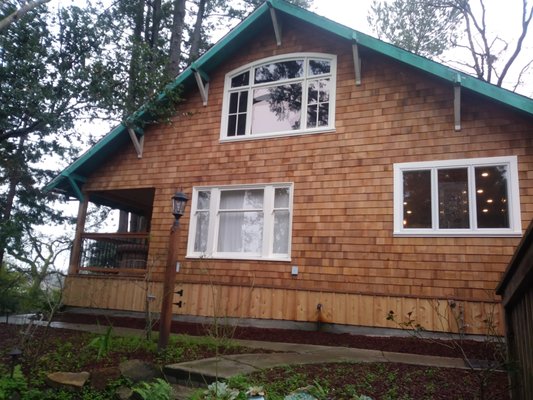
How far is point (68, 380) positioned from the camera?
14.5 ft

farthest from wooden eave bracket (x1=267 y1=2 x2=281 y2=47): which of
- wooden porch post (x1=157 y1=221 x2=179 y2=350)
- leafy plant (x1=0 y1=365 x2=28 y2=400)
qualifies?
leafy plant (x1=0 y1=365 x2=28 y2=400)

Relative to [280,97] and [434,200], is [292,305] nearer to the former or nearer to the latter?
[434,200]

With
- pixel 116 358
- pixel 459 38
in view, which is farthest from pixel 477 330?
pixel 459 38

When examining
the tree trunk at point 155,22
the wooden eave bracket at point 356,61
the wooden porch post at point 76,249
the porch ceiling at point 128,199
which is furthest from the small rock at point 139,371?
the tree trunk at point 155,22

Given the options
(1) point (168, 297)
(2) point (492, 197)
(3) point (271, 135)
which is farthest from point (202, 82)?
(2) point (492, 197)

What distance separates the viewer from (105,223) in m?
23.2

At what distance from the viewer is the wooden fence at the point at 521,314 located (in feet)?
8.02

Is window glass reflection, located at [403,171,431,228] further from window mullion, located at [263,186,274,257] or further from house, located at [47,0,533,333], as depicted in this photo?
window mullion, located at [263,186,274,257]

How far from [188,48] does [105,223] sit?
996 centimetres

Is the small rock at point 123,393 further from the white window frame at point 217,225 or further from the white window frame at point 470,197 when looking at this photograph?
the white window frame at point 470,197

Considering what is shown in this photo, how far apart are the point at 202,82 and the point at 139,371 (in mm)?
7025

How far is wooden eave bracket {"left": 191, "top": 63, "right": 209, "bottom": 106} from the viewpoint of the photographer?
9.82 metres

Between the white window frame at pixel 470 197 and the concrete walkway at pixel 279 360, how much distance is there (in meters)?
2.22

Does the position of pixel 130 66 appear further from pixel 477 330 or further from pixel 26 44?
pixel 477 330
